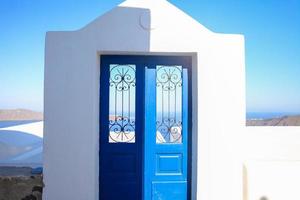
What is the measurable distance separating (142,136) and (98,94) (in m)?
0.94

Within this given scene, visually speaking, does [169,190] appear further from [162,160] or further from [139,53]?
[139,53]

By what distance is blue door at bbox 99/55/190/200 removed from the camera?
13.3 ft

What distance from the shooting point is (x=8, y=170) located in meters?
4.21

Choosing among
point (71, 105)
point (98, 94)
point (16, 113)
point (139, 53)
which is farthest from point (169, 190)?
point (16, 113)

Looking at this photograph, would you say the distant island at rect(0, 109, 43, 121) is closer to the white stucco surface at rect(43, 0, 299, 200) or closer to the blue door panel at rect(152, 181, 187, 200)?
the white stucco surface at rect(43, 0, 299, 200)

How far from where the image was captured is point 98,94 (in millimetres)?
3990

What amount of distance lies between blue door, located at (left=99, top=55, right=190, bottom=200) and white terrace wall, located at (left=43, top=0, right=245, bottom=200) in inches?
7.3

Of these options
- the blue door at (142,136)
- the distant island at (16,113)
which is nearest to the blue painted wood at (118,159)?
the blue door at (142,136)

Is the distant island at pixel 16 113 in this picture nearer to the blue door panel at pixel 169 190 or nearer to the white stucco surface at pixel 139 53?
the white stucco surface at pixel 139 53

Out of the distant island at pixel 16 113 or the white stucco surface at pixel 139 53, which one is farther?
the distant island at pixel 16 113

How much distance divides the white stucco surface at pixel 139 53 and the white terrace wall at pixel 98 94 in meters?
0.01

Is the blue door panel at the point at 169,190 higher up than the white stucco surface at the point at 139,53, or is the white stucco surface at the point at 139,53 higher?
the white stucco surface at the point at 139,53

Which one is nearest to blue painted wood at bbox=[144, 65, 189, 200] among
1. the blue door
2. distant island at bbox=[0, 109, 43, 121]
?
the blue door

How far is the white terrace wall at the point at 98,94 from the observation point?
3.78 meters
